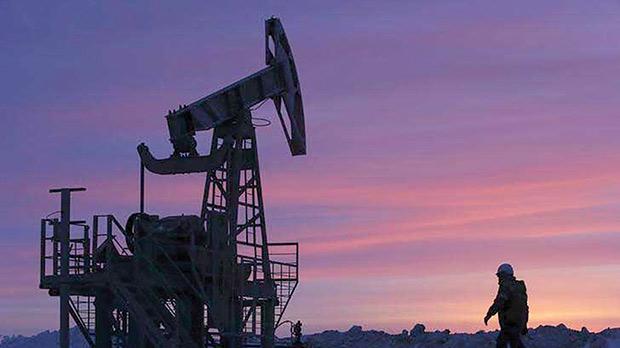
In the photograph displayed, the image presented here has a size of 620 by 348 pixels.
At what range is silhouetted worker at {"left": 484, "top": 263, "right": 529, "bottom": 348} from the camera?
19.7m

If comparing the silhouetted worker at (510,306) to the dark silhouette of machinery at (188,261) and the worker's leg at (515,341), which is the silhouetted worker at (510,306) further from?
the dark silhouette of machinery at (188,261)

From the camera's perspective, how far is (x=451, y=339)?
5191 cm

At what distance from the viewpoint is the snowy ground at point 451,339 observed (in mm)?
45112

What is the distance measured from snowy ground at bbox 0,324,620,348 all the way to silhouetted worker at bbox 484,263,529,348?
1182cm

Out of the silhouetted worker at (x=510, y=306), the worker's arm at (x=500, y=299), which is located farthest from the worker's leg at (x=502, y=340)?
the worker's arm at (x=500, y=299)

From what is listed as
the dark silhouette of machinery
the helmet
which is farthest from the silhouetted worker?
the dark silhouette of machinery

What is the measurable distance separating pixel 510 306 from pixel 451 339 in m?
32.6

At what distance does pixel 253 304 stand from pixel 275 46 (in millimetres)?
8393

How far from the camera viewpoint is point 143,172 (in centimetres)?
3778

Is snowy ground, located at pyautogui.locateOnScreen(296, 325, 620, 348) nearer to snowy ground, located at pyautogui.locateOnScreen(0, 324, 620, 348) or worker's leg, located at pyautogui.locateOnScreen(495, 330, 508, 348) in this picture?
snowy ground, located at pyautogui.locateOnScreen(0, 324, 620, 348)

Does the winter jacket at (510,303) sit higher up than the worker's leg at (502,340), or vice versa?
the winter jacket at (510,303)

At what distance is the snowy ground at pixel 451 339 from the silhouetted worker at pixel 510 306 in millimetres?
11822

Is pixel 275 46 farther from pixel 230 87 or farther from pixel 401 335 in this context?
pixel 401 335

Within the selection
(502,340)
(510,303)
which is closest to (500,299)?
(510,303)
